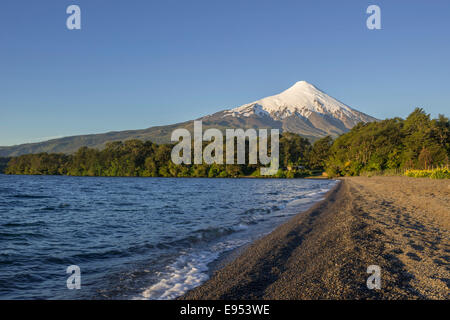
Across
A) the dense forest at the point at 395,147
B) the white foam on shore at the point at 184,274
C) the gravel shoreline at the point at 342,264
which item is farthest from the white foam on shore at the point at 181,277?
the dense forest at the point at 395,147

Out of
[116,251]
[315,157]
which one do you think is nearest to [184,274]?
[116,251]

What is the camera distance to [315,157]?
13262 cm

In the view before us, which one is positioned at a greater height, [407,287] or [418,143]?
[418,143]

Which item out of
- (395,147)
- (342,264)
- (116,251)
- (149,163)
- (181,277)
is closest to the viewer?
(342,264)

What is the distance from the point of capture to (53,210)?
22469mm

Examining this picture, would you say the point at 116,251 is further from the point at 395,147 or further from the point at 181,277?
the point at 395,147

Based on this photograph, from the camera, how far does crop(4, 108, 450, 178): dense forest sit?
269 feet

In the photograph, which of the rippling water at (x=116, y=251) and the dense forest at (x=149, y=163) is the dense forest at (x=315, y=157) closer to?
the dense forest at (x=149, y=163)

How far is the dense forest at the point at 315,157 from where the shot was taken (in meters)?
82.1

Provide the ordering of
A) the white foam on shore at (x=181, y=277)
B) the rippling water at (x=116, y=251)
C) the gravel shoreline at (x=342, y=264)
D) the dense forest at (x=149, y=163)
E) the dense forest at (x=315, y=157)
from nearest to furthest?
the gravel shoreline at (x=342, y=264), the white foam on shore at (x=181, y=277), the rippling water at (x=116, y=251), the dense forest at (x=315, y=157), the dense forest at (x=149, y=163)
